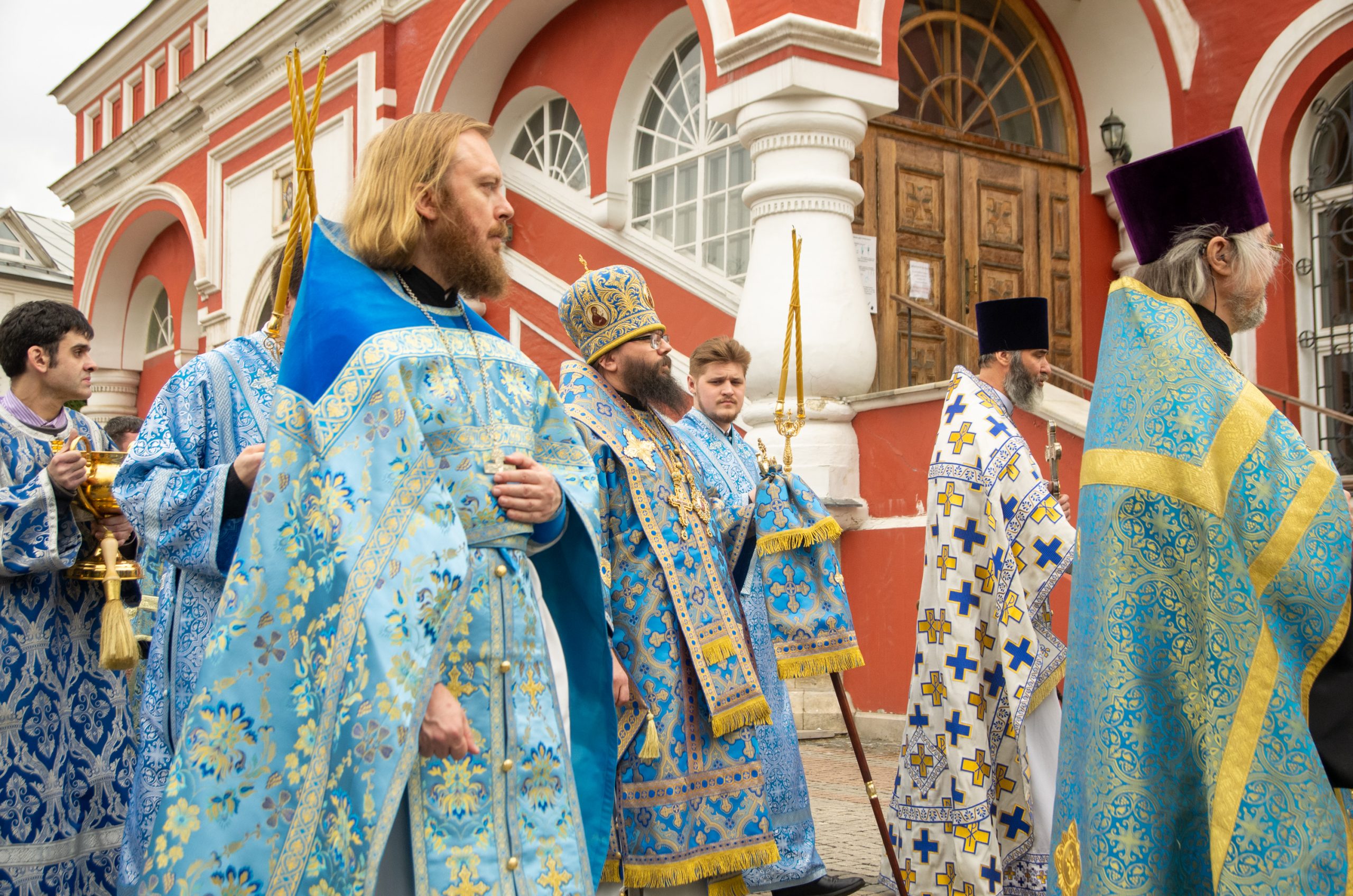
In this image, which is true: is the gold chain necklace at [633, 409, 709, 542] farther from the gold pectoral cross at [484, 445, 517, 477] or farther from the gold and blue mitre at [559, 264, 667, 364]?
the gold pectoral cross at [484, 445, 517, 477]

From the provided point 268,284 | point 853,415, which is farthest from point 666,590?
point 268,284

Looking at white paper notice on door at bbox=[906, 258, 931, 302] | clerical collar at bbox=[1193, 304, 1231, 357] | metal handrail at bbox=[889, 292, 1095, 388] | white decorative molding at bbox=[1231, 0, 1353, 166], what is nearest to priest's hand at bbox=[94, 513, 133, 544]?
clerical collar at bbox=[1193, 304, 1231, 357]

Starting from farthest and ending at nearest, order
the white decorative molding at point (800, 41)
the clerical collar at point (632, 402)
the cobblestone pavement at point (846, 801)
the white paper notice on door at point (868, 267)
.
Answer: the white paper notice on door at point (868, 267) < the white decorative molding at point (800, 41) < the cobblestone pavement at point (846, 801) < the clerical collar at point (632, 402)

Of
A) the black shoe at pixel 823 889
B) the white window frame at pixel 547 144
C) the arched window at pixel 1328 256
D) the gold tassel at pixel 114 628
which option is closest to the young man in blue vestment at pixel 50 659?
the gold tassel at pixel 114 628

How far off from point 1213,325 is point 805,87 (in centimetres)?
530

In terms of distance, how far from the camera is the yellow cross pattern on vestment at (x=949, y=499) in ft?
13.5

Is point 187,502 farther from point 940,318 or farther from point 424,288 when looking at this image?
point 940,318

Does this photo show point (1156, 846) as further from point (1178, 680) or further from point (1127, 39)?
point (1127, 39)

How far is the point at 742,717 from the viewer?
359 cm

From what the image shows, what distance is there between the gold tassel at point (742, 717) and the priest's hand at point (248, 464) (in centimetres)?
151

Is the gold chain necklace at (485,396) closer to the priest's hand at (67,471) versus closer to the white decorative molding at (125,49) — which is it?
the priest's hand at (67,471)

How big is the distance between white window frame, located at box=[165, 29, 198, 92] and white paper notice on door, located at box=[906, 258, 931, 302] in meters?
13.1

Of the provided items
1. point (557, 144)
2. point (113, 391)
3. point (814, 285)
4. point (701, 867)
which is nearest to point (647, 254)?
point (557, 144)

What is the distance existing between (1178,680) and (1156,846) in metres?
0.35
